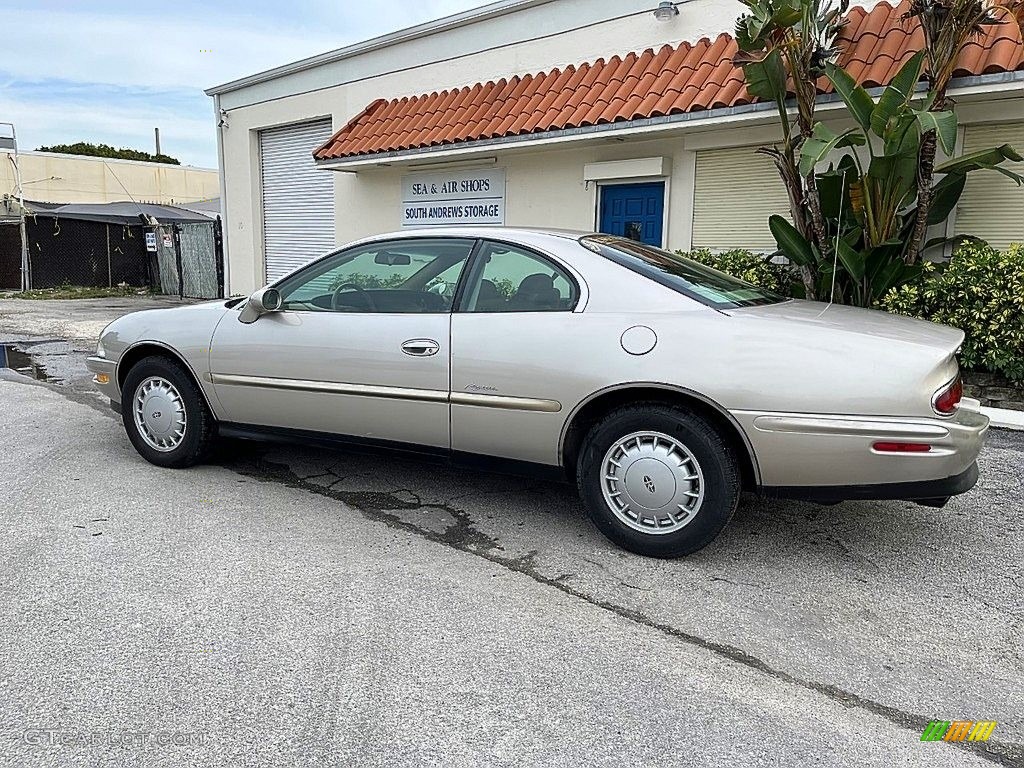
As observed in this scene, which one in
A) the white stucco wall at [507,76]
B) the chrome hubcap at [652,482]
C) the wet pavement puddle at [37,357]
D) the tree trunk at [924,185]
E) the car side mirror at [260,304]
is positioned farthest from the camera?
the white stucco wall at [507,76]

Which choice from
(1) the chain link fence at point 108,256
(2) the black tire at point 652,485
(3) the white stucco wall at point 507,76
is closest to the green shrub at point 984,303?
(3) the white stucco wall at point 507,76

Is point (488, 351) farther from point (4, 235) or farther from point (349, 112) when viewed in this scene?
point (4, 235)

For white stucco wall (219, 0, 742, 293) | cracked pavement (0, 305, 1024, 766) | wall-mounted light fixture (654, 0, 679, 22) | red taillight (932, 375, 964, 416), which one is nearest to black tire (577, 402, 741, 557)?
cracked pavement (0, 305, 1024, 766)

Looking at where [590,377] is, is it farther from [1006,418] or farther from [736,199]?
[736,199]

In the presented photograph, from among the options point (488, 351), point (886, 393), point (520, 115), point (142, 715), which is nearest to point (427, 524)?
point (488, 351)

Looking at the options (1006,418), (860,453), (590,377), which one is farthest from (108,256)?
(860,453)

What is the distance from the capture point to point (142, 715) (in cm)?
251

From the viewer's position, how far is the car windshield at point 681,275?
3.94 metres

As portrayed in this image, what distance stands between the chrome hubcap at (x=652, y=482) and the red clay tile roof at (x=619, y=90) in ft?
17.6

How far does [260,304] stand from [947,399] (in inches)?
139

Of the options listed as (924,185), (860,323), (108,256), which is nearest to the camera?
(860,323)

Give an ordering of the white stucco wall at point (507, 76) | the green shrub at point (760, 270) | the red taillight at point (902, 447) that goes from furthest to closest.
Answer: the white stucco wall at point (507, 76) < the green shrub at point (760, 270) < the red taillight at point (902, 447)

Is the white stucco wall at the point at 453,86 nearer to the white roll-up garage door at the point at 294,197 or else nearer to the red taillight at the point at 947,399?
the white roll-up garage door at the point at 294,197

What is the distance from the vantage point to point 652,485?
3.67 metres
